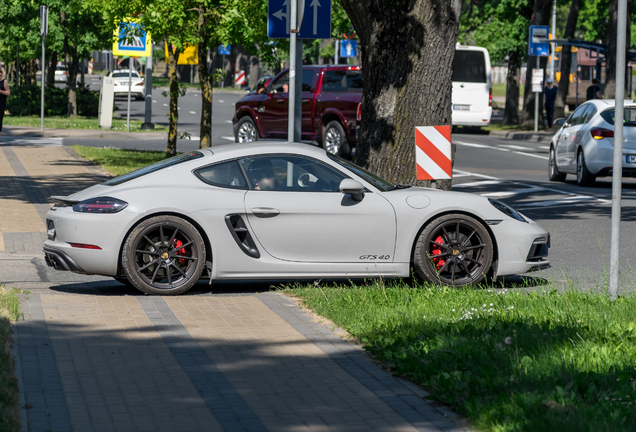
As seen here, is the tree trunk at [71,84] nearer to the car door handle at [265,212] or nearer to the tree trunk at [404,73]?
the tree trunk at [404,73]

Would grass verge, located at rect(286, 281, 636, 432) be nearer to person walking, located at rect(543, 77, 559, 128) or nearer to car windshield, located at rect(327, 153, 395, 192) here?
car windshield, located at rect(327, 153, 395, 192)

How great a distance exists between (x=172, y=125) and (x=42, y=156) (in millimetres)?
2992

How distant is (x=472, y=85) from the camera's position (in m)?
34.0

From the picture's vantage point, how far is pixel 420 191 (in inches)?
328

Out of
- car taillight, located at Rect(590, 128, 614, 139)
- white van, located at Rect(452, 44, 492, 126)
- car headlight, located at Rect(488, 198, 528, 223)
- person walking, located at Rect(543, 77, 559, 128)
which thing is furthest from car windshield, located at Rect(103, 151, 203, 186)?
person walking, located at Rect(543, 77, 559, 128)

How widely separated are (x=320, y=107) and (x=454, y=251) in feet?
41.7

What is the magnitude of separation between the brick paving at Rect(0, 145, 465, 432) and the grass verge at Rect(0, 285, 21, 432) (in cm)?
6

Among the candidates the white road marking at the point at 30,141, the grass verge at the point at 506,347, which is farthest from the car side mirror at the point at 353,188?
the white road marking at the point at 30,141

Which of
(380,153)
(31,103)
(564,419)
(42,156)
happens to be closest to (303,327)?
(564,419)

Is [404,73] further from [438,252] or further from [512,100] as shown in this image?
[512,100]

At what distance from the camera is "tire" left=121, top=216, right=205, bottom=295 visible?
773cm

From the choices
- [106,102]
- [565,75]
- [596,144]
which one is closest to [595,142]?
[596,144]

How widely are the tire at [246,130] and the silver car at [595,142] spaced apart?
22.4ft

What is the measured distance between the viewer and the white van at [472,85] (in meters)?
33.9
